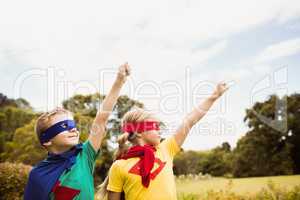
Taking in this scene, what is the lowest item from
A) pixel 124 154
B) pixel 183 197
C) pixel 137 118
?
pixel 183 197

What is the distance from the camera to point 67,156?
2803 mm

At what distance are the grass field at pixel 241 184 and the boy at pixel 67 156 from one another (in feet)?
14.9

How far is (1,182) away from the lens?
7957mm

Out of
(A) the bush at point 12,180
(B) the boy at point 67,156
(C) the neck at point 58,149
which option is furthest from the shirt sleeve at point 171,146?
(A) the bush at point 12,180

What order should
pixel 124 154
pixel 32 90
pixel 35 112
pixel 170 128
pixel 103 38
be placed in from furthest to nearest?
pixel 35 112, pixel 32 90, pixel 103 38, pixel 170 128, pixel 124 154

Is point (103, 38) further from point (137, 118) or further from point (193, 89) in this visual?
point (137, 118)

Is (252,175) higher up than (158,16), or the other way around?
(158,16)

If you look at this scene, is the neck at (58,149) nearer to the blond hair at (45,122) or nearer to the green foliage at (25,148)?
the blond hair at (45,122)

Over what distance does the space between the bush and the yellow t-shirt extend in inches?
212

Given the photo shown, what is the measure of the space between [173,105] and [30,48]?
3259mm

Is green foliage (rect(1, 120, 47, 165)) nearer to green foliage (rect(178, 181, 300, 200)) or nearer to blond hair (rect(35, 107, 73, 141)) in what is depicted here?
green foliage (rect(178, 181, 300, 200))

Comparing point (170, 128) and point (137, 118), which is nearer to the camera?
point (137, 118)

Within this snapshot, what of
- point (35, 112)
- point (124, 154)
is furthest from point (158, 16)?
point (124, 154)

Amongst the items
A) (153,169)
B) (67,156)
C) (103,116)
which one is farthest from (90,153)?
(153,169)
